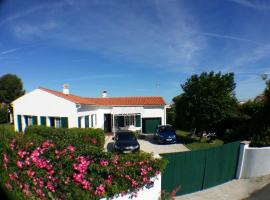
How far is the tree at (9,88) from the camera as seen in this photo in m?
55.6

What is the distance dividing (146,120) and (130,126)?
2.30 meters

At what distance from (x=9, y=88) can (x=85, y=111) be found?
139 feet

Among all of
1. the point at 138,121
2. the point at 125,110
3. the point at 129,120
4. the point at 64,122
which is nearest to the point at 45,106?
the point at 64,122

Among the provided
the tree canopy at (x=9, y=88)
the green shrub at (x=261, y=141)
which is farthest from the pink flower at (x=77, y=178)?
the tree canopy at (x=9, y=88)

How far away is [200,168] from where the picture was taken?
8906 millimetres

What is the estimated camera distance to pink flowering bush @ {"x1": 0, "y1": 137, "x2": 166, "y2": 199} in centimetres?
550

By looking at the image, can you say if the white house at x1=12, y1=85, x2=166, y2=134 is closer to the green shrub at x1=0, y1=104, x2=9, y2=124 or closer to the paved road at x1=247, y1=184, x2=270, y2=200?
the paved road at x1=247, y1=184, x2=270, y2=200

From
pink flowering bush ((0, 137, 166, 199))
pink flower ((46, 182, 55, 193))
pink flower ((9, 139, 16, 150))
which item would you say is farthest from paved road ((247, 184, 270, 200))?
pink flower ((9, 139, 16, 150))

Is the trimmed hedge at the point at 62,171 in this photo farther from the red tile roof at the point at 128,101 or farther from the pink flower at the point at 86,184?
the red tile roof at the point at 128,101

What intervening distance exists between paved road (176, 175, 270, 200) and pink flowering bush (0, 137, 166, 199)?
131 inches

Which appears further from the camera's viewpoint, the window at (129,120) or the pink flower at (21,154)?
the window at (129,120)

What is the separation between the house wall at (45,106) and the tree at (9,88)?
3694 centimetres

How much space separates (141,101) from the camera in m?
31.0

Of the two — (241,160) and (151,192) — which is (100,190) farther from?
(241,160)
